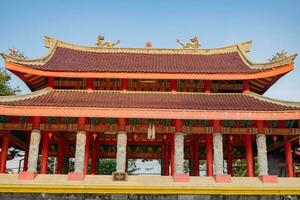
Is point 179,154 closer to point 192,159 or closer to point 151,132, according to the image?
point 151,132

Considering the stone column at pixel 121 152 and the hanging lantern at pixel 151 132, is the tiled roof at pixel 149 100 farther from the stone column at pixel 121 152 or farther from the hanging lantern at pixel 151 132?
the stone column at pixel 121 152

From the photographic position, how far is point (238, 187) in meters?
16.1

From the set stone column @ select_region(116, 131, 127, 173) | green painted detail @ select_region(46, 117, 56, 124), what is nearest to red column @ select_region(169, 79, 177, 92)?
stone column @ select_region(116, 131, 127, 173)

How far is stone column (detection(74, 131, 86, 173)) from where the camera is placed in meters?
17.0

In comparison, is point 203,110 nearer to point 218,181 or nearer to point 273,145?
point 218,181

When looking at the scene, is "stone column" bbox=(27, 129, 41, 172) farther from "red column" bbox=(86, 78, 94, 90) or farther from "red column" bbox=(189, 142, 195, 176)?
"red column" bbox=(189, 142, 195, 176)

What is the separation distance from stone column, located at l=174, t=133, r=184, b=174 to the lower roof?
4.39 feet

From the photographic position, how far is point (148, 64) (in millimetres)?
22391

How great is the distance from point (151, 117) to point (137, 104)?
1345 mm

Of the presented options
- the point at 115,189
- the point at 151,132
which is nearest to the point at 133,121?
the point at 151,132

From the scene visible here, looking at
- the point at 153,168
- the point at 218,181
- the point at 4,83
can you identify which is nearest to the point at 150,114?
the point at 218,181

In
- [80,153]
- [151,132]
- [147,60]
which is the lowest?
[80,153]

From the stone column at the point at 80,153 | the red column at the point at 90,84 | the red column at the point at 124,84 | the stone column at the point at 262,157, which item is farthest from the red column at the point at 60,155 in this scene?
the stone column at the point at 262,157

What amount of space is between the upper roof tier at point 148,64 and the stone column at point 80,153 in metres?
3.86
